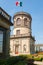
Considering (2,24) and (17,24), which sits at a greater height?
(17,24)

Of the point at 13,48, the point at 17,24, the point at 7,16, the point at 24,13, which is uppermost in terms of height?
the point at 24,13

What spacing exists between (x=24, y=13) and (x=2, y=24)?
32.6 m

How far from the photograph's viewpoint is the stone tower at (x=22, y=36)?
4962cm

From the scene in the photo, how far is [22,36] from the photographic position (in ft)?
165

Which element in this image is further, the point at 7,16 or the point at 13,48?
the point at 13,48

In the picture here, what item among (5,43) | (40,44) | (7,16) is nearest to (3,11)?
(7,16)

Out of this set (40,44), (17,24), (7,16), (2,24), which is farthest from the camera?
(40,44)

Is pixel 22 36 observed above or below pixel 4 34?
above

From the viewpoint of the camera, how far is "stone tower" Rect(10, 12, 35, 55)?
49.6m

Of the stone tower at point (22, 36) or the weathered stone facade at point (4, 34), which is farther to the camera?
the stone tower at point (22, 36)

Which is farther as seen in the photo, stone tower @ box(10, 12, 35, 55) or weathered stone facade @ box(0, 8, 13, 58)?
stone tower @ box(10, 12, 35, 55)

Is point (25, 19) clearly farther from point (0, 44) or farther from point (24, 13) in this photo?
point (0, 44)

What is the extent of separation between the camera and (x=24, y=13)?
53562 mm

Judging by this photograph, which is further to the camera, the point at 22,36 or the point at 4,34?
the point at 22,36
